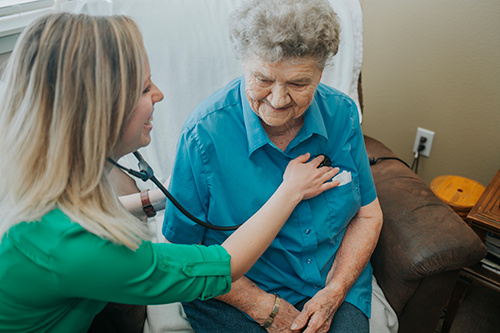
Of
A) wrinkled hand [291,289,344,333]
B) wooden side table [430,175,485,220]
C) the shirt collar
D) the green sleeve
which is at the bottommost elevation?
wooden side table [430,175,485,220]

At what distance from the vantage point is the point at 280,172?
3.66 feet

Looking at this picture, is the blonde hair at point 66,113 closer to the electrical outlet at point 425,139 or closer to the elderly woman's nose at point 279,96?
the elderly woman's nose at point 279,96

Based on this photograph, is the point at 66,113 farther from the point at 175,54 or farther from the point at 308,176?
the point at 175,54

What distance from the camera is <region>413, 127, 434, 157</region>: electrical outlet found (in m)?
2.11

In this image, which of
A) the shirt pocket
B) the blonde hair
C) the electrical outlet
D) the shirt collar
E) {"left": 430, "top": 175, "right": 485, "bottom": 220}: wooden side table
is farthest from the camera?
the electrical outlet

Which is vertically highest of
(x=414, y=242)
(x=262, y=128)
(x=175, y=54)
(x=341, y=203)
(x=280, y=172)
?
(x=175, y=54)

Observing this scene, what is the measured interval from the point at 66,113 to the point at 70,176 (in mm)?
118

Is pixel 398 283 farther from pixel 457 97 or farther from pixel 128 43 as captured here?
pixel 457 97

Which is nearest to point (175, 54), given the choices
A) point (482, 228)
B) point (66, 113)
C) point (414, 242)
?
point (66, 113)

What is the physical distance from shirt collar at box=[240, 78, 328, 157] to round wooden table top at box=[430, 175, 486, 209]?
0.88m

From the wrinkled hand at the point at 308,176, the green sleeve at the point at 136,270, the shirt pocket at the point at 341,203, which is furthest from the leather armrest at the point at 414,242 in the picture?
the green sleeve at the point at 136,270

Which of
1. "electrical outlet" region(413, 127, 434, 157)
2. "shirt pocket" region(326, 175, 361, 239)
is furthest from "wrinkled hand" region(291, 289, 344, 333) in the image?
"electrical outlet" region(413, 127, 434, 157)

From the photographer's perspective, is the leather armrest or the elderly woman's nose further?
the leather armrest

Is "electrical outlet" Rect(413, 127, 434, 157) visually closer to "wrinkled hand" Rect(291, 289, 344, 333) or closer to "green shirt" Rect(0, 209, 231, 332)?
"wrinkled hand" Rect(291, 289, 344, 333)
